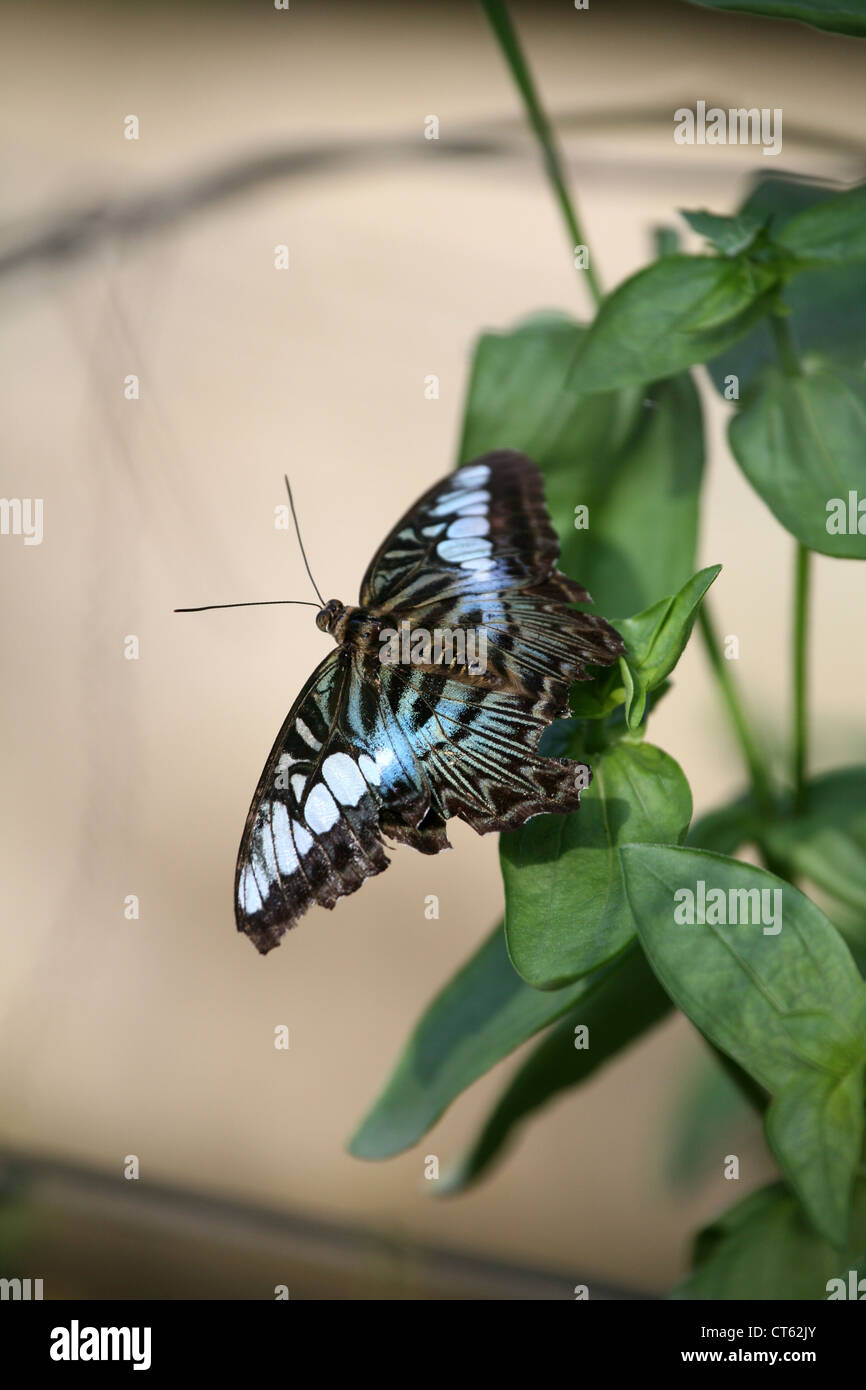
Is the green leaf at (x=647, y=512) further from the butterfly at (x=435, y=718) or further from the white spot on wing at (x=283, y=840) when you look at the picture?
the white spot on wing at (x=283, y=840)

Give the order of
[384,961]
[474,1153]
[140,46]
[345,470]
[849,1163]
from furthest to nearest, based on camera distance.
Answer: [140,46], [345,470], [384,961], [474,1153], [849,1163]

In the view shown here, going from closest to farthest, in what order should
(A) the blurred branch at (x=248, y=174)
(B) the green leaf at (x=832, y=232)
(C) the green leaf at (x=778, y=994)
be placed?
1. (C) the green leaf at (x=778, y=994)
2. (B) the green leaf at (x=832, y=232)
3. (A) the blurred branch at (x=248, y=174)

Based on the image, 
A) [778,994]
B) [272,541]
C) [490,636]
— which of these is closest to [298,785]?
[490,636]

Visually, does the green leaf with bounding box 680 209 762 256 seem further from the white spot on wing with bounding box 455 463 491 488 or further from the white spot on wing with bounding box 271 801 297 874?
the white spot on wing with bounding box 271 801 297 874

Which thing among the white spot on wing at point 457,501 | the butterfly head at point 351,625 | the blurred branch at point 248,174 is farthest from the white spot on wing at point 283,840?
the blurred branch at point 248,174

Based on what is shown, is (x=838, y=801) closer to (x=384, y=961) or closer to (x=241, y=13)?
(x=384, y=961)
